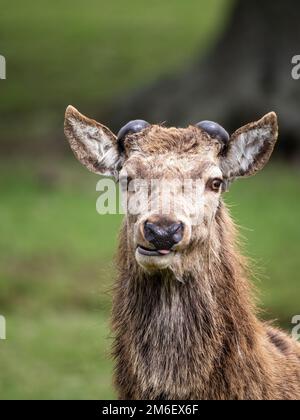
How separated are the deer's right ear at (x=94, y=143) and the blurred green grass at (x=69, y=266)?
0.82m

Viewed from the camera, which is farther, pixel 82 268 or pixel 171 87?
pixel 171 87

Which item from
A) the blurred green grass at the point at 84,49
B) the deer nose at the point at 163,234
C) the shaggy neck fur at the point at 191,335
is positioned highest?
the blurred green grass at the point at 84,49

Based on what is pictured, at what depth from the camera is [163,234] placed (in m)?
7.11

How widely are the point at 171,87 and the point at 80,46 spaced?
36.3 feet

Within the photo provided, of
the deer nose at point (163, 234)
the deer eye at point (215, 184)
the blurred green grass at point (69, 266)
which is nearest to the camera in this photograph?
the deer nose at point (163, 234)

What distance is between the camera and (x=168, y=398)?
7602mm

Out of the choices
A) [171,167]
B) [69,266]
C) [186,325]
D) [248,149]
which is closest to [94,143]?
[171,167]

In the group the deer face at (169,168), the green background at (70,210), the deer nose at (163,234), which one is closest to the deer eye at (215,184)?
the deer face at (169,168)

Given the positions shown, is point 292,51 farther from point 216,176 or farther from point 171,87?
point 216,176

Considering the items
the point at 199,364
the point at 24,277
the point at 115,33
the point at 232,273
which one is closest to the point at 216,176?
the point at 232,273

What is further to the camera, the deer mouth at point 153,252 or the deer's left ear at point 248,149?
the deer's left ear at point 248,149

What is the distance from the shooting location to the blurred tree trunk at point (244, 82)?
24.5m

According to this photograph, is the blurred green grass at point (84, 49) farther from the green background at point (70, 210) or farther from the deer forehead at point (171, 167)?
the deer forehead at point (171, 167)

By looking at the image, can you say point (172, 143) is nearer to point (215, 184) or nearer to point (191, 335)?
point (215, 184)
